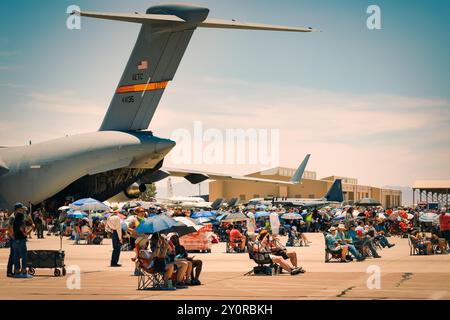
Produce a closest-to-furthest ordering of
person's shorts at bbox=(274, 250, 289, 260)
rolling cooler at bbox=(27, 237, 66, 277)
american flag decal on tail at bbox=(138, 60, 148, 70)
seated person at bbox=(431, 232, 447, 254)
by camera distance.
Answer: rolling cooler at bbox=(27, 237, 66, 277) < person's shorts at bbox=(274, 250, 289, 260) < seated person at bbox=(431, 232, 447, 254) < american flag decal on tail at bbox=(138, 60, 148, 70)

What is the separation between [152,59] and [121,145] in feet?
13.3

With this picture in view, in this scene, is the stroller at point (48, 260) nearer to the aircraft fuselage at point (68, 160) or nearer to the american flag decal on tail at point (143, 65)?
the aircraft fuselage at point (68, 160)

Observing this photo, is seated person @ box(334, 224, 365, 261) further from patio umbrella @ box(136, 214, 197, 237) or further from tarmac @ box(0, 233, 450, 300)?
patio umbrella @ box(136, 214, 197, 237)

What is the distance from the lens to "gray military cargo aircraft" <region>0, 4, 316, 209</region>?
113 feet

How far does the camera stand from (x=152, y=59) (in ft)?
117

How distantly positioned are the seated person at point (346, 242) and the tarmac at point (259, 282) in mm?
509

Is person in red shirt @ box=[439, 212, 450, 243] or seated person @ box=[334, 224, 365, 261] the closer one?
seated person @ box=[334, 224, 365, 261]

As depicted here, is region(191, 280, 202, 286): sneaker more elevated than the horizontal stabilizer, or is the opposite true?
the horizontal stabilizer

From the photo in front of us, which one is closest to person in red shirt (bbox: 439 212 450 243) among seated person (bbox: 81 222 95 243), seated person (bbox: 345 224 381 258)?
seated person (bbox: 345 224 381 258)

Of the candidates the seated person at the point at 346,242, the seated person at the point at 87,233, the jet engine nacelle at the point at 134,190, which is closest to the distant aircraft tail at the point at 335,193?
the jet engine nacelle at the point at 134,190

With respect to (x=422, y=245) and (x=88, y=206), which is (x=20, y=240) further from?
(x=88, y=206)

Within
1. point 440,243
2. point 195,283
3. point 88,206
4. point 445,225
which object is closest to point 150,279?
point 195,283

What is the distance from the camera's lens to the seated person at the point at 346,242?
23688 millimetres
